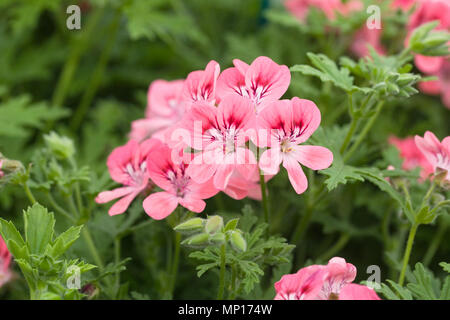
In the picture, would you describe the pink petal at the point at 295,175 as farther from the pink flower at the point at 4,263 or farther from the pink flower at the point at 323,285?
the pink flower at the point at 4,263

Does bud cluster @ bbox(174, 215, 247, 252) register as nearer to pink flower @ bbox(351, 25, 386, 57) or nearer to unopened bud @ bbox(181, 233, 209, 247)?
unopened bud @ bbox(181, 233, 209, 247)

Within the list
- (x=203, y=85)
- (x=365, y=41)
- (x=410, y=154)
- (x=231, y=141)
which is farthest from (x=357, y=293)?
(x=365, y=41)

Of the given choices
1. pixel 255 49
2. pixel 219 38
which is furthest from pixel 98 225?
pixel 219 38

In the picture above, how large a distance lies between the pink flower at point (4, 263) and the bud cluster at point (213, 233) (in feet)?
1.12

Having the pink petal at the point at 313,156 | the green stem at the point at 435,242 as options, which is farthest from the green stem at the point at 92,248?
the green stem at the point at 435,242

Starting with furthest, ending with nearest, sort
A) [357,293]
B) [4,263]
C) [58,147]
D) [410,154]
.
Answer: [410,154]
[58,147]
[4,263]
[357,293]

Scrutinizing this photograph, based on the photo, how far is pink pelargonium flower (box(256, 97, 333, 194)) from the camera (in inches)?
37.2

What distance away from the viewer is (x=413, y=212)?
1058 millimetres

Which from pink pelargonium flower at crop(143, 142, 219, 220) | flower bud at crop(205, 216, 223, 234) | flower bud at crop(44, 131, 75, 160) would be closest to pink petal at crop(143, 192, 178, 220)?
pink pelargonium flower at crop(143, 142, 219, 220)

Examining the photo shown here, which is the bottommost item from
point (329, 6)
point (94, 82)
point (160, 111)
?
point (160, 111)

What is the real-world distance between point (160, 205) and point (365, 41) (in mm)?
1102

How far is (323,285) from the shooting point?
3.11ft

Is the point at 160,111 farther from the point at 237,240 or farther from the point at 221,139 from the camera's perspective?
the point at 237,240

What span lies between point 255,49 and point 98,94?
656mm
